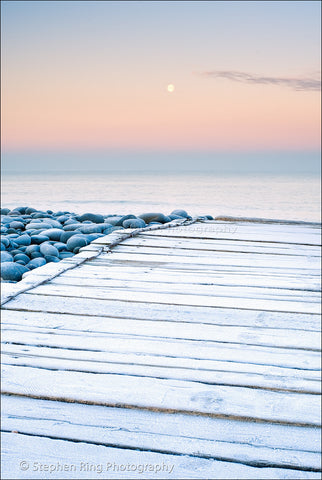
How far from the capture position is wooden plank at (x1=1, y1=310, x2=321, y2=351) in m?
1.83

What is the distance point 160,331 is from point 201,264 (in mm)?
1299

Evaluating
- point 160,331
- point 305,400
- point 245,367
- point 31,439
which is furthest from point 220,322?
point 31,439

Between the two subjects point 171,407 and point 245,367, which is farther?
point 245,367

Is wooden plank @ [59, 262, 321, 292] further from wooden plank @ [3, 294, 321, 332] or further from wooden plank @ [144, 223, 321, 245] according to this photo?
wooden plank @ [144, 223, 321, 245]

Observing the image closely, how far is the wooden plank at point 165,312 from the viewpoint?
2033 millimetres

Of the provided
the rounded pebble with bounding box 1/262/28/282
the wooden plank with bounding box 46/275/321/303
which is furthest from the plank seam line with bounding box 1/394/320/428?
the rounded pebble with bounding box 1/262/28/282

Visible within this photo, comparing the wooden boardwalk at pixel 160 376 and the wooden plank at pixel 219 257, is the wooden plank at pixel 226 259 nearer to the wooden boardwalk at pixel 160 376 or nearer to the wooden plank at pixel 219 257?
the wooden plank at pixel 219 257

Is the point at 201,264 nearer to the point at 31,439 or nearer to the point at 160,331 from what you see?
the point at 160,331

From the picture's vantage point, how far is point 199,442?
48.1 inches

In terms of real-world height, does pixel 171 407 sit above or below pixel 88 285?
below

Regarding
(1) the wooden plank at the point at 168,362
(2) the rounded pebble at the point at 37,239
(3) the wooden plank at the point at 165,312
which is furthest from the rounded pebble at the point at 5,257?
(1) the wooden plank at the point at 168,362

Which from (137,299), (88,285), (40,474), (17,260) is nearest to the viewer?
(40,474)

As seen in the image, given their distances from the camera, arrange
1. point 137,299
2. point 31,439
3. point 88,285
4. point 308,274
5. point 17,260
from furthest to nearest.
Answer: point 17,260 < point 308,274 < point 88,285 < point 137,299 < point 31,439

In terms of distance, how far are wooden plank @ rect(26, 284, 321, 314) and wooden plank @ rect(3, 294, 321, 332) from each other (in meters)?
0.06
